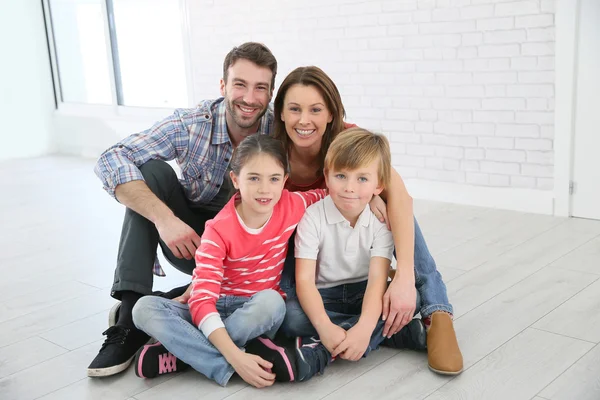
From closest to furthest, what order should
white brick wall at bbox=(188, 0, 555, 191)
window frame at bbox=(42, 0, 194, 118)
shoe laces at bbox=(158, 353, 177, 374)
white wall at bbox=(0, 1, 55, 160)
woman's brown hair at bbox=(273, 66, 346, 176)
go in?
1. shoe laces at bbox=(158, 353, 177, 374)
2. woman's brown hair at bbox=(273, 66, 346, 176)
3. white brick wall at bbox=(188, 0, 555, 191)
4. window frame at bbox=(42, 0, 194, 118)
5. white wall at bbox=(0, 1, 55, 160)

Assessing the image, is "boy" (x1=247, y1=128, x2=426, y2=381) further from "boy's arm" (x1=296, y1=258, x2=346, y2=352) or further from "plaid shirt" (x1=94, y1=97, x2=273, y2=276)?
"plaid shirt" (x1=94, y1=97, x2=273, y2=276)

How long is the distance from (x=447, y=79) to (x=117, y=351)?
2.38 meters

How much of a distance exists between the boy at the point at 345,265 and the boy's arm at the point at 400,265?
3cm

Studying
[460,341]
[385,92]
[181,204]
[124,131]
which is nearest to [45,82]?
[124,131]

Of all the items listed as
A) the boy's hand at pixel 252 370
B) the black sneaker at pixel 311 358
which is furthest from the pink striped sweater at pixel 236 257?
the black sneaker at pixel 311 358

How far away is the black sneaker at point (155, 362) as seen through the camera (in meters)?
1.86

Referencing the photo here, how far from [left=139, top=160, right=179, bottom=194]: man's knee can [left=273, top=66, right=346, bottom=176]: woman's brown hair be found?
380 millimetres

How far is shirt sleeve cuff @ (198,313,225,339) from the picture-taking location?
1.80 metres

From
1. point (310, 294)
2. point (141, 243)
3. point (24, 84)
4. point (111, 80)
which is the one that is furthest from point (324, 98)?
point (24, 84)

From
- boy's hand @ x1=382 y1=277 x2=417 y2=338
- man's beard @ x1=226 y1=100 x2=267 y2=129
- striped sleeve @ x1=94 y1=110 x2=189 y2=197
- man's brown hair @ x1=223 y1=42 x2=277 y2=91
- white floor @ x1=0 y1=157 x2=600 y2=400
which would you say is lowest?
white floor @ x1=0 y1=157 x2=600 y2=400

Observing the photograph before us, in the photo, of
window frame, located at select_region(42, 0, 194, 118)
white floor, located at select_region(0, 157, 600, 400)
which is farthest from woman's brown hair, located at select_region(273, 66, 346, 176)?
window frame, located at select_region(42, 0, 194, 118)

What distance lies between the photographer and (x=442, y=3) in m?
3.58

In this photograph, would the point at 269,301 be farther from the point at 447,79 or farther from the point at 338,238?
the point at 447,79

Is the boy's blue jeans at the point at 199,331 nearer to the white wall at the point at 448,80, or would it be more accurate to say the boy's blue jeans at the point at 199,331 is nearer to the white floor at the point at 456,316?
the white floor at the point at 456,316
